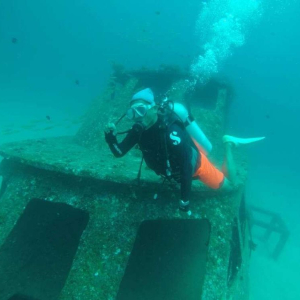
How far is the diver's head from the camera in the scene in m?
3.31

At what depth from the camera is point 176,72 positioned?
912 centimetres

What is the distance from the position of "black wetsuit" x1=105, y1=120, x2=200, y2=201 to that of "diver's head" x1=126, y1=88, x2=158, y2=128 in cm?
10

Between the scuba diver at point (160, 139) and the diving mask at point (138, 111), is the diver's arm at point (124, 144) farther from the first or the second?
the diving mask at point (138, 111)

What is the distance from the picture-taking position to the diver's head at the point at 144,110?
331 cm

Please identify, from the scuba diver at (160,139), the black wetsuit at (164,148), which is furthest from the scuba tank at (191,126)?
the black wetsuit at (164,148)

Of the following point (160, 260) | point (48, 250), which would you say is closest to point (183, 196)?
point (160, 260)

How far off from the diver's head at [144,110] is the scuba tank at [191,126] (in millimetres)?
582

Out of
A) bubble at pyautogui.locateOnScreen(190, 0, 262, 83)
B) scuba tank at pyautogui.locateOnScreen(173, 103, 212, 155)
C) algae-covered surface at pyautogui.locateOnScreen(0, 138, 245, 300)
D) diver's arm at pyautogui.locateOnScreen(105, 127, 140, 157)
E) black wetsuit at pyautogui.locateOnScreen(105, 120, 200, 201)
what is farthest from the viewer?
bubble at pyautogui.locateOnScreen(190, 0, 262, 83)

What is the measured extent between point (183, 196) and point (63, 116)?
40041 millimetres

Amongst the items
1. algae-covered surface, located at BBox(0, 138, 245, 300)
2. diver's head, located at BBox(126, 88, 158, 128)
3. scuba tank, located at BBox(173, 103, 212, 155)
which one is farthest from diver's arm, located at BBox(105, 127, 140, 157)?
scuba tank, located at BBox(173, 103, 212, 155)

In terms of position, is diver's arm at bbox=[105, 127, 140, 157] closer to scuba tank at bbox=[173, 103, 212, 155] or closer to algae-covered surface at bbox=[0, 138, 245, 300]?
algae-covered surface at bbox=[0, 138, 245, 300]

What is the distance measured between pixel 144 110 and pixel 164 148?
2.04 ft

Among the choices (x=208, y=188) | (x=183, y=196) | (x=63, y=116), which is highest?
(x=183, y=196)

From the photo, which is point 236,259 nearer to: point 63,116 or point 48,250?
point 48,250
